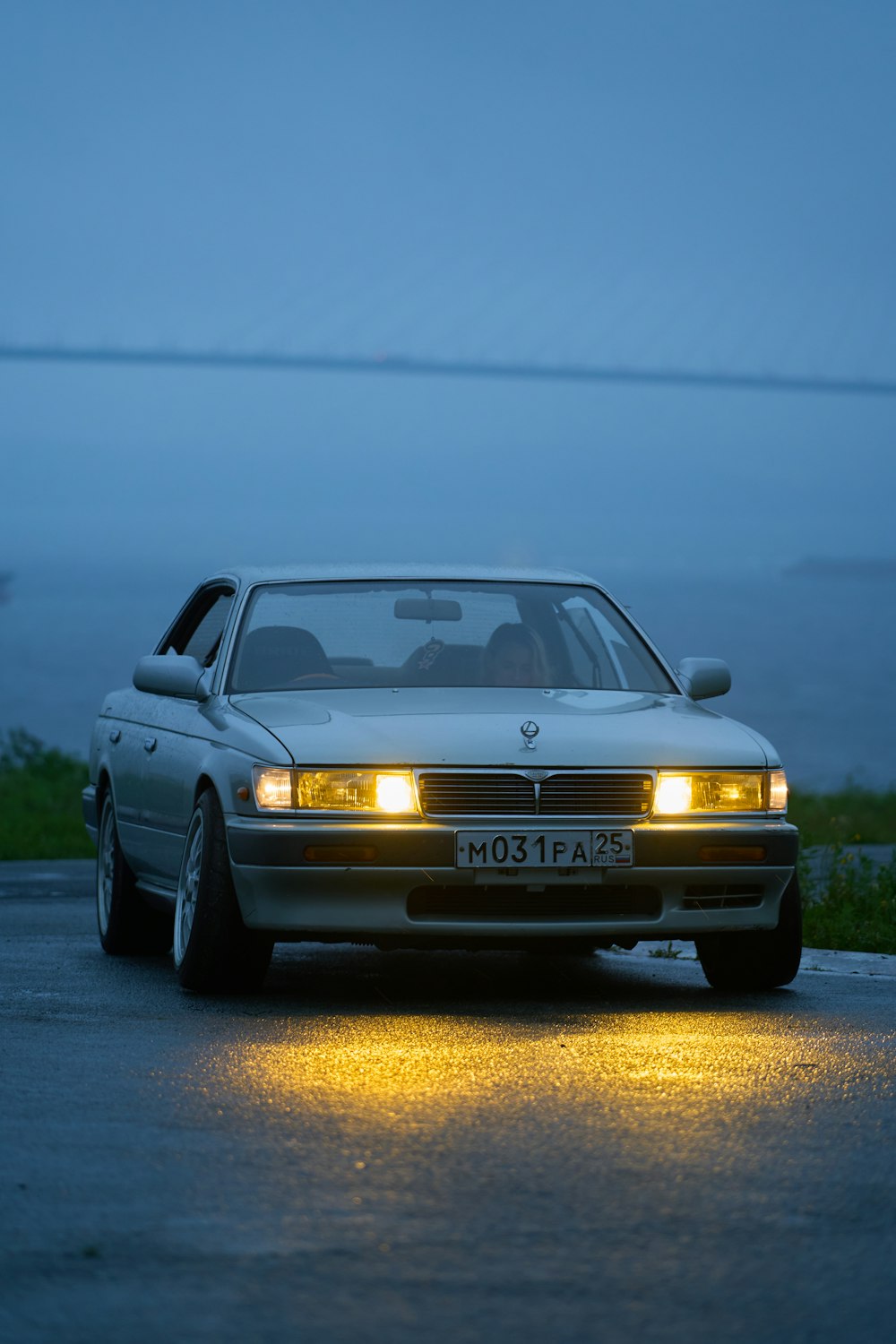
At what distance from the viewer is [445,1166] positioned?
455 centimetres

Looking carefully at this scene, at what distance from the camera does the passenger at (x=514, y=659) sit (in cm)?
806

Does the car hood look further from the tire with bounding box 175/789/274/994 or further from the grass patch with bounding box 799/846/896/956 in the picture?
the grass patch with bounding box 799/846/896/956

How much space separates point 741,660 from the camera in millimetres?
88000

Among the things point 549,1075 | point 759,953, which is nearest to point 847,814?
point 759,953

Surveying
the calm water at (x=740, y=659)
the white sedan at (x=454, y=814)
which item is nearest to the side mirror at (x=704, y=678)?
the white sedan at (x=454, y=814)

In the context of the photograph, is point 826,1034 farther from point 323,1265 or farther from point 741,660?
point 741,660

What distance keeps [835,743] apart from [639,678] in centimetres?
4806

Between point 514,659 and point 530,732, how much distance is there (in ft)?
3.49

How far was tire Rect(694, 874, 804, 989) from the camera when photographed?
293 inches

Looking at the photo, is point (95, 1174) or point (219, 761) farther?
point (219, 761)

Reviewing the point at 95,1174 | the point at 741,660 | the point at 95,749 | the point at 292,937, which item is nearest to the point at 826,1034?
the point at 292,937

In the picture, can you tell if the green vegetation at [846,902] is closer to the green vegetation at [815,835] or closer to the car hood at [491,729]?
the green vegetation at [815,835]

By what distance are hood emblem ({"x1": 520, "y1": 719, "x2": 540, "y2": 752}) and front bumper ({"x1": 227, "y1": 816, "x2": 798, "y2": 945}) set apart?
0.29 m

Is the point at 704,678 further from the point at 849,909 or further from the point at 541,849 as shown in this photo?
the point at 849,909
